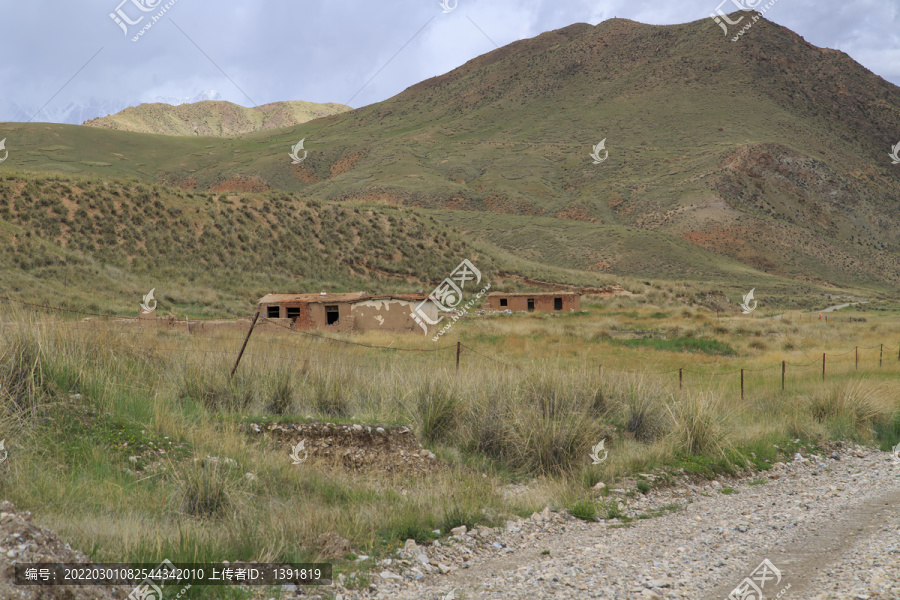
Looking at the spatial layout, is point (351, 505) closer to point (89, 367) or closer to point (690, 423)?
point (89, 367)

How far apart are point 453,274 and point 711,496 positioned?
145ft

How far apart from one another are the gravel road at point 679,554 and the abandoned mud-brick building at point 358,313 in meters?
19.2

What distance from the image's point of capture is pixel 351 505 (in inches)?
260

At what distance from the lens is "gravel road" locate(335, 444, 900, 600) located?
17.5ft

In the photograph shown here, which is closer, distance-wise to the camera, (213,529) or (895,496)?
(213,529)

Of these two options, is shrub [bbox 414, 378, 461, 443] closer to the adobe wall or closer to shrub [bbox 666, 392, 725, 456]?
shrub [bbox 666, 392, 725, 456]

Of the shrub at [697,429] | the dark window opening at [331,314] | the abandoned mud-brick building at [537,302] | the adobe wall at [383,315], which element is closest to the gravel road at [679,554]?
the shrub at [697,429]

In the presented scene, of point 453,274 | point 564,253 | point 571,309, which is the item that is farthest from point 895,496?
point 564,253

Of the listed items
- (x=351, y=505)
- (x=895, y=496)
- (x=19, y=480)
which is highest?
(x=19, y=480)

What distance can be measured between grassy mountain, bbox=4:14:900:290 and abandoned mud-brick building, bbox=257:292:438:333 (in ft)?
149

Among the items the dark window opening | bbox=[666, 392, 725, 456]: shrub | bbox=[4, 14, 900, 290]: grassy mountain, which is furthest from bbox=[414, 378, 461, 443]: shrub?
bbox=[4, 14, 900, 290]: grassy mountain

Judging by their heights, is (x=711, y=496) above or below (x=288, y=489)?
below

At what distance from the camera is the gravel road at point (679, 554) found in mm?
5324

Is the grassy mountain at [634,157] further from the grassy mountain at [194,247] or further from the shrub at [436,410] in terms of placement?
the shrub at [436,410]
